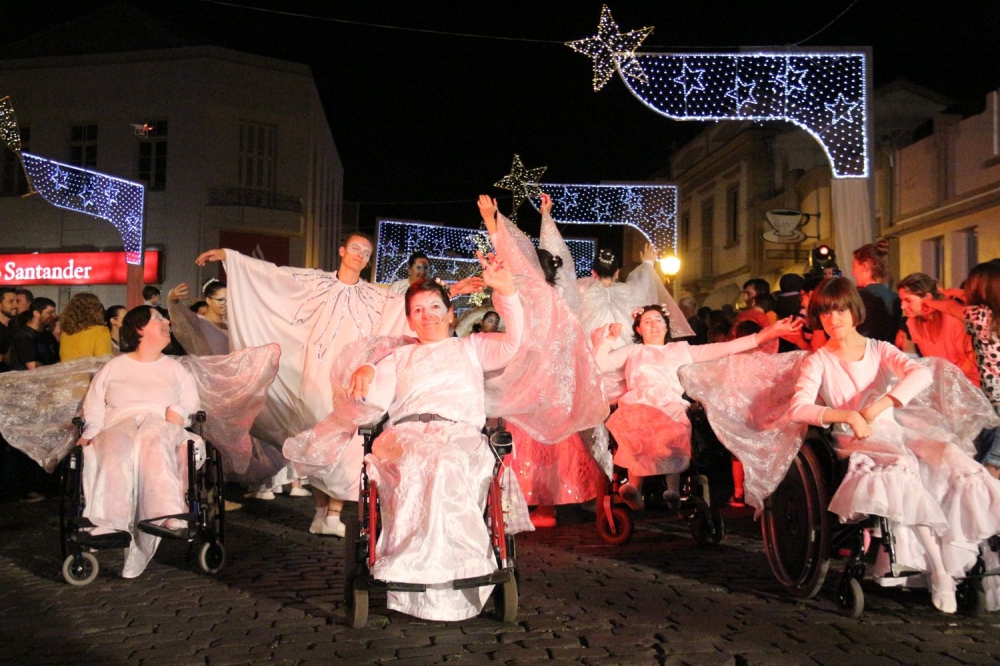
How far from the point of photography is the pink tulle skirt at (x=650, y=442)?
6.76 m

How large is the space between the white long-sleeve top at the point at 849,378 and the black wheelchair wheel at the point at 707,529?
5.52ft

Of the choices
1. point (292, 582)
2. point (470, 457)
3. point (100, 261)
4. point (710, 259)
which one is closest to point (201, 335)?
point (292, 582)

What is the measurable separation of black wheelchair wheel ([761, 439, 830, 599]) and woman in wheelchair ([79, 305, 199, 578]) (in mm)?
3401

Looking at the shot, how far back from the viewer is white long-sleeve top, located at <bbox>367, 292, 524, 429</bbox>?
5.12 m

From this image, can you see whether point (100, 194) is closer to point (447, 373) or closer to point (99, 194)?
point (99, 194)

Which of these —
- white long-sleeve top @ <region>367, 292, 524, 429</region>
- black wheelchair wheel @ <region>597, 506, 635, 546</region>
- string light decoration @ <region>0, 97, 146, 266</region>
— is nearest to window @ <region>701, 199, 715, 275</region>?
string light decoration @ <region>0, 97, 146, 266</region>

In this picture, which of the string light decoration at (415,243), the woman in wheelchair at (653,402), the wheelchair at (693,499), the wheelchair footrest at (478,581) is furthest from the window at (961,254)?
the wheelchair footrest at (478,581)

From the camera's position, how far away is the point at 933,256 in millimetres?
18703

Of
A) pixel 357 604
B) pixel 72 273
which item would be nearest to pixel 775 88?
pixel 357 604

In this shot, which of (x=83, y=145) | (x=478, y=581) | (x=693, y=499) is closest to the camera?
(x=478, y=581)

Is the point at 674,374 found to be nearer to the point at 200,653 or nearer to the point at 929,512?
the point at 929,512

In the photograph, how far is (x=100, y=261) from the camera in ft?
83.7

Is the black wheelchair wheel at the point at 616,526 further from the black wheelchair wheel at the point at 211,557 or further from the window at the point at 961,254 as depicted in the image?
the window at the point at 961,254

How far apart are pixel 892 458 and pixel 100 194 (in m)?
14.1
